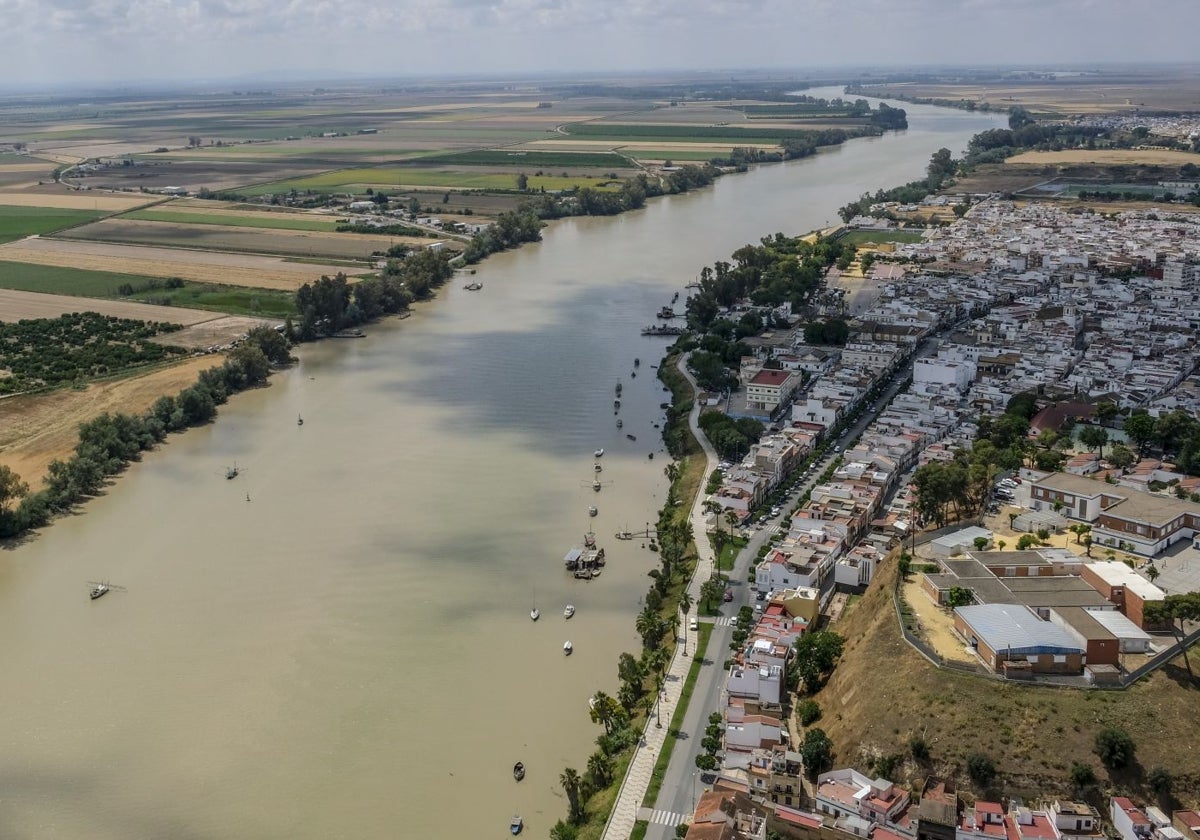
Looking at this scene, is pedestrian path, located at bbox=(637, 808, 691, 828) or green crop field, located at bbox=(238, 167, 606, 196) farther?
green crop field, located at bbox=(238, 167, 606, 196)

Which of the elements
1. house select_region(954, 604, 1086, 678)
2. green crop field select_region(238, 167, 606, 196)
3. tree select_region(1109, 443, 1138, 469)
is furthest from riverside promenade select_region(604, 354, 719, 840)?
green crop field select_region(238, 167, 606, 196)

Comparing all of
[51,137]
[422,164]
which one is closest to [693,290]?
[422,164]

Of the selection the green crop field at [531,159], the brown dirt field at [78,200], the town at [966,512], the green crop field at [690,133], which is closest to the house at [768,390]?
the town at [966,512]

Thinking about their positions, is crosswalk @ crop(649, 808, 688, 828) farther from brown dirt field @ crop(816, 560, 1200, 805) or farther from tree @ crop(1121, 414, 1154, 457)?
tree @ crop(1121, 414, 1154, 457)

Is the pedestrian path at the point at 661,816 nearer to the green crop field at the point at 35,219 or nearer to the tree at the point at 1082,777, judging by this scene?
the tree at the point at 1082,777

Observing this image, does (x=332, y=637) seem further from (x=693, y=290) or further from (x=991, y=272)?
(x=991, y=272)

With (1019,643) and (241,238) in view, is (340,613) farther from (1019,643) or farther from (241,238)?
(241,238)
